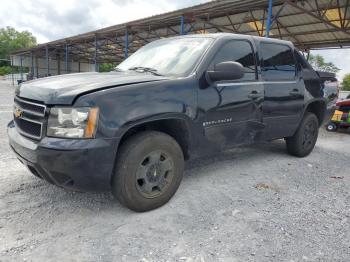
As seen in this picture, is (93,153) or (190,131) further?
(190,131)

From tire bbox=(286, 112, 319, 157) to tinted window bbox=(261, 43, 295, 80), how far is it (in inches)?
34.5

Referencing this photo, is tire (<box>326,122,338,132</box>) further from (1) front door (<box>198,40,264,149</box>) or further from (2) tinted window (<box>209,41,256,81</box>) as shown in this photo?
(2) tinted window (<box>209,41,256,81</box>)

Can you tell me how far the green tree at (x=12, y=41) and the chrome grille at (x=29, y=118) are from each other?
3706 inches

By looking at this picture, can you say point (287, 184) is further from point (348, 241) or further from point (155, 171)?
point (155, 171)

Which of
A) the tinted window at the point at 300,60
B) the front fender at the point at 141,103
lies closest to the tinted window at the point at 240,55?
the front fender at the point at 141,103

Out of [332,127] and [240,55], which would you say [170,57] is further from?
[332,127]

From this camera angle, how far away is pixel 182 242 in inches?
93.8

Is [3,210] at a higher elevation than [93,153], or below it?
below

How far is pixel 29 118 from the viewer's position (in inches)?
105

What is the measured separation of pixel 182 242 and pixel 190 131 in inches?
44.5

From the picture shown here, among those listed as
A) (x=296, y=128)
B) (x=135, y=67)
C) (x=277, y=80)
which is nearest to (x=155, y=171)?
(x=135, y=67)

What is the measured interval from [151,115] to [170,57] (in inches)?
42.9

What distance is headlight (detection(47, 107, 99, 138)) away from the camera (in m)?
2.38

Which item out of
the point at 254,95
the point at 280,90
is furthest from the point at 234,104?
the point at 280,90
